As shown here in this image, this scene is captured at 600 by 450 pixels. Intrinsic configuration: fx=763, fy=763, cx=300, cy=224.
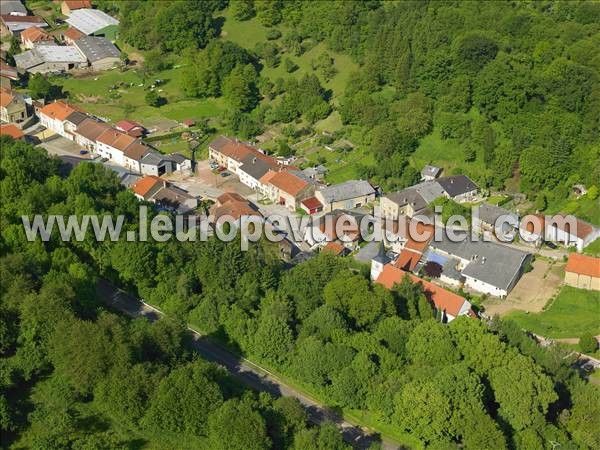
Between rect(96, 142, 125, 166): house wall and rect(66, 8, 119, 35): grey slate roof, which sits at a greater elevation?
rect(66, 8, 119, 35): grey slate roof

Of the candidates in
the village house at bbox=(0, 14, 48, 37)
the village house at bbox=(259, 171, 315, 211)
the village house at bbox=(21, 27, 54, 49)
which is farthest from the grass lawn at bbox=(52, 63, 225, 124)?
the village house at bbox=(259, 171, 315, 211)

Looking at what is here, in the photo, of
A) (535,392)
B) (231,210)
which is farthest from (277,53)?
(535,392)

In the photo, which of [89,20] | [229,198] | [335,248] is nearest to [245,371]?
[335,248]

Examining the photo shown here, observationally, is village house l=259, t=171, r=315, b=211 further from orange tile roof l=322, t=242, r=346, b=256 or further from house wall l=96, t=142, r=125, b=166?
house wall l=96, t=142, r=125, b=166

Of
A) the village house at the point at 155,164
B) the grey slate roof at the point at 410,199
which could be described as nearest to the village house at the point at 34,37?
the village house at the point at 155,164

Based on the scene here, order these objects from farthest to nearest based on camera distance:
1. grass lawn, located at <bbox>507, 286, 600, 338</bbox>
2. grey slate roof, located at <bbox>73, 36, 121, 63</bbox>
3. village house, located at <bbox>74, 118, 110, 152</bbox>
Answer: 1. grey slate roof, located at <bbox>73, 36, 121, 63</bbox>
2. village house, located at <bbox>74, 118, 110, 152</bbox>
3. grass lawn, located at <bbox>507, 286, 600, 338</bbox>
